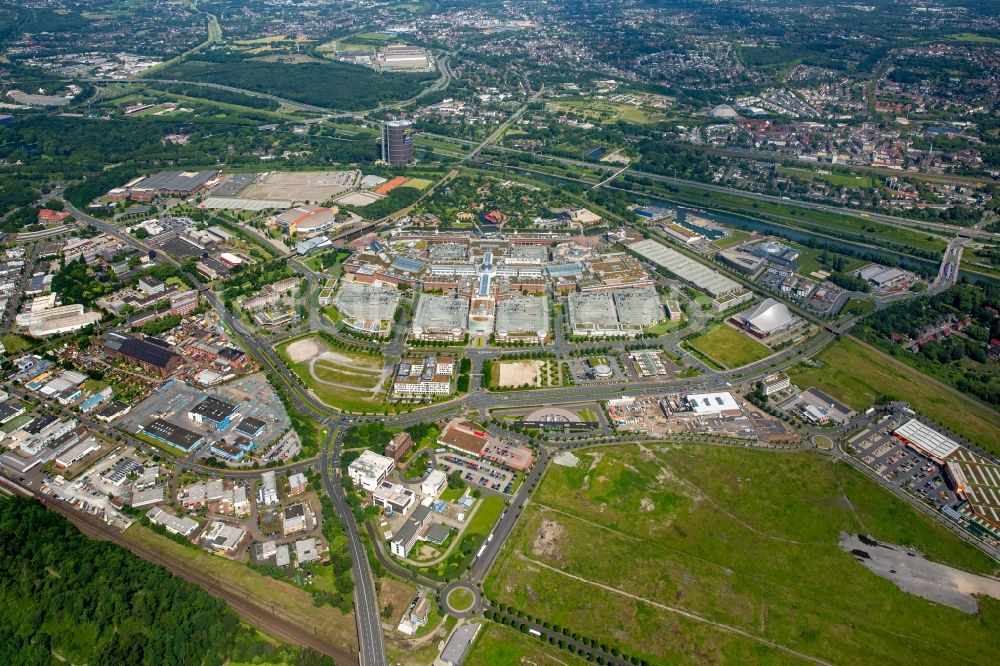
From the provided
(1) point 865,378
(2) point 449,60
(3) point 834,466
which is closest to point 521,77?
(2) point 449,60

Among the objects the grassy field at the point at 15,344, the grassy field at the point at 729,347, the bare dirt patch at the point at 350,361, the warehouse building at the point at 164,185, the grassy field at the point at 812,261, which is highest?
the grassy field at the point at 729,347

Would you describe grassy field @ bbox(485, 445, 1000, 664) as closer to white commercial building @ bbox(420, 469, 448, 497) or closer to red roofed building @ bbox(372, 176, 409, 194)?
white commercial building @ bbox(420, 469, 448, 497)

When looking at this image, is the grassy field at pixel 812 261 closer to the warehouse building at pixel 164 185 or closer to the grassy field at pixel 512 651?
the grassy field at pixel 512 651

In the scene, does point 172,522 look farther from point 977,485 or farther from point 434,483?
point 977,485

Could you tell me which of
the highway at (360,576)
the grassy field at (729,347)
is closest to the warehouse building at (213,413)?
the highway at (360,576)

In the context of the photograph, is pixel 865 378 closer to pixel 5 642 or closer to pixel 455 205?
pixel 455 205

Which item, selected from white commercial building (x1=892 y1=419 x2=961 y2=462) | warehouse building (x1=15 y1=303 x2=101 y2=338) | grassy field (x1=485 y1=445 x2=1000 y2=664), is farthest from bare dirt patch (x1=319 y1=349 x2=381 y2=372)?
white commercial building (x1=892 y1=419 x2=961 y2=462)
